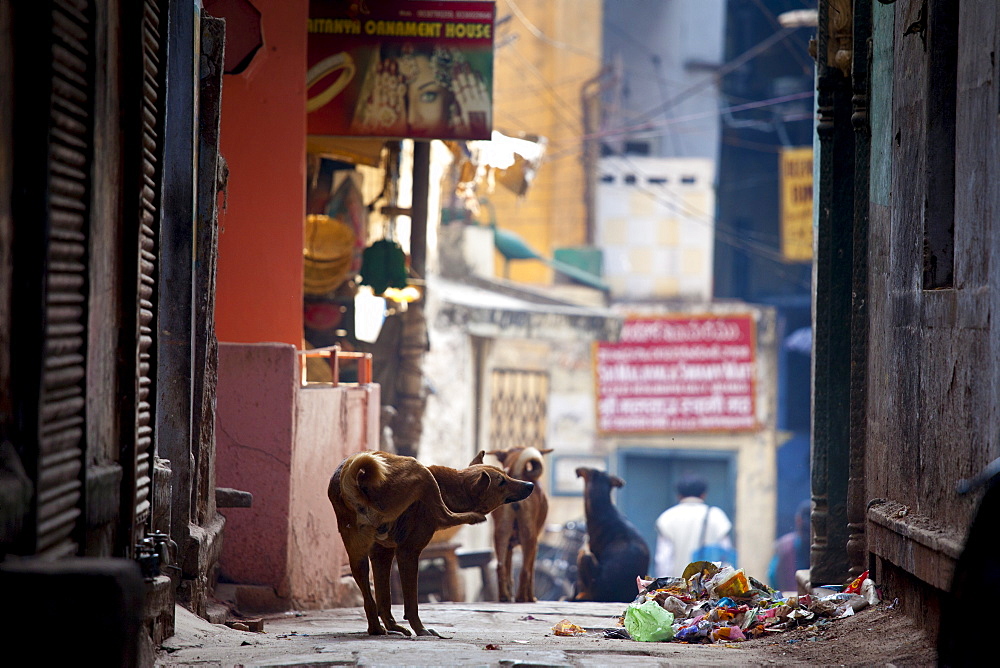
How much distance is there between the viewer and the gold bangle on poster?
A: 38.1 ft

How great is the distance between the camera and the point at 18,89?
3.86m

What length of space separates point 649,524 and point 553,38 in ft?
35.2

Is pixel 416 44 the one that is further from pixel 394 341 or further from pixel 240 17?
pixel 394 341

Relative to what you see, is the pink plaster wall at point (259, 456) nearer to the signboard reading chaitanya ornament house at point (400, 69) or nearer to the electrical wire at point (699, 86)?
the signboard reading chaitanya ornament house at point (400, 69)

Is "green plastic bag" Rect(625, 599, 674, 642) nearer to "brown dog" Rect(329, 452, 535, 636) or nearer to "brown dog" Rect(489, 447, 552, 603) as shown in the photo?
"brown dog" Rect(329, 452, 535, 636)

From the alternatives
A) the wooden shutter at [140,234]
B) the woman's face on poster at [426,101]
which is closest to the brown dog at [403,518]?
the wooden shutter at [140,234]

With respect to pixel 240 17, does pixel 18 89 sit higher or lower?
lower

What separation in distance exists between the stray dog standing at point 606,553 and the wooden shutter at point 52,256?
25.4ft

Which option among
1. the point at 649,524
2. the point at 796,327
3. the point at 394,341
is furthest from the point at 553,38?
the point at 394,341

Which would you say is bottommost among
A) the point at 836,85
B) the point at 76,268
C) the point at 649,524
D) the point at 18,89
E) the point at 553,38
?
the point at 649,524

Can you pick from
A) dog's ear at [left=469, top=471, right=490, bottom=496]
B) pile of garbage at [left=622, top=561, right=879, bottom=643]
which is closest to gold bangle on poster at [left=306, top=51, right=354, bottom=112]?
dog's ear at [left=469, top=471, right=490, bottom=496]

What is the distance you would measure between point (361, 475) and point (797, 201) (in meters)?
19.8

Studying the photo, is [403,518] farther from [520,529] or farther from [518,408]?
[518,408]

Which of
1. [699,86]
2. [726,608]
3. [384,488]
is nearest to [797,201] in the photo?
[699,86]
